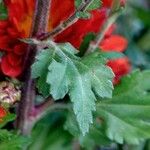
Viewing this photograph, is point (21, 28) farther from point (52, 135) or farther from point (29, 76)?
point (52, 135)

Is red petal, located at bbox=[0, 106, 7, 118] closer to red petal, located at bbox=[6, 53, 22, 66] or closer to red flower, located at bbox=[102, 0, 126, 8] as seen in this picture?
red petal, located at bbox=[6, 53, 22, 66]

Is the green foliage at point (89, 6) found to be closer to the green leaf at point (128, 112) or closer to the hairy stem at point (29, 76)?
the hairy stem at point (29, 76)

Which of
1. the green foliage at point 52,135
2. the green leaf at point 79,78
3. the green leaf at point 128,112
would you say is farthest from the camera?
the green foliage at point 52,135

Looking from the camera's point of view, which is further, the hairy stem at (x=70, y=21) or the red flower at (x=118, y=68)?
the red flower at (x=118, y=68)

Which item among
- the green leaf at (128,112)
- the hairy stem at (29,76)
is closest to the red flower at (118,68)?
the green leaf at (128,112)

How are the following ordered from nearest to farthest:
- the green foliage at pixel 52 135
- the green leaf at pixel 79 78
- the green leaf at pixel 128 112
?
1. the green leaf at pixel 79 78
2. the green leaf at pixel 128 112
3. the green foliage at pixel 52 135

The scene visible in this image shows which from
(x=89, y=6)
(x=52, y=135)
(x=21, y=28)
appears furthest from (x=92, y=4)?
(x=52, y=135)

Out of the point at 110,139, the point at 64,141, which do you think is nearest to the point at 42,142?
the point at 64,141
